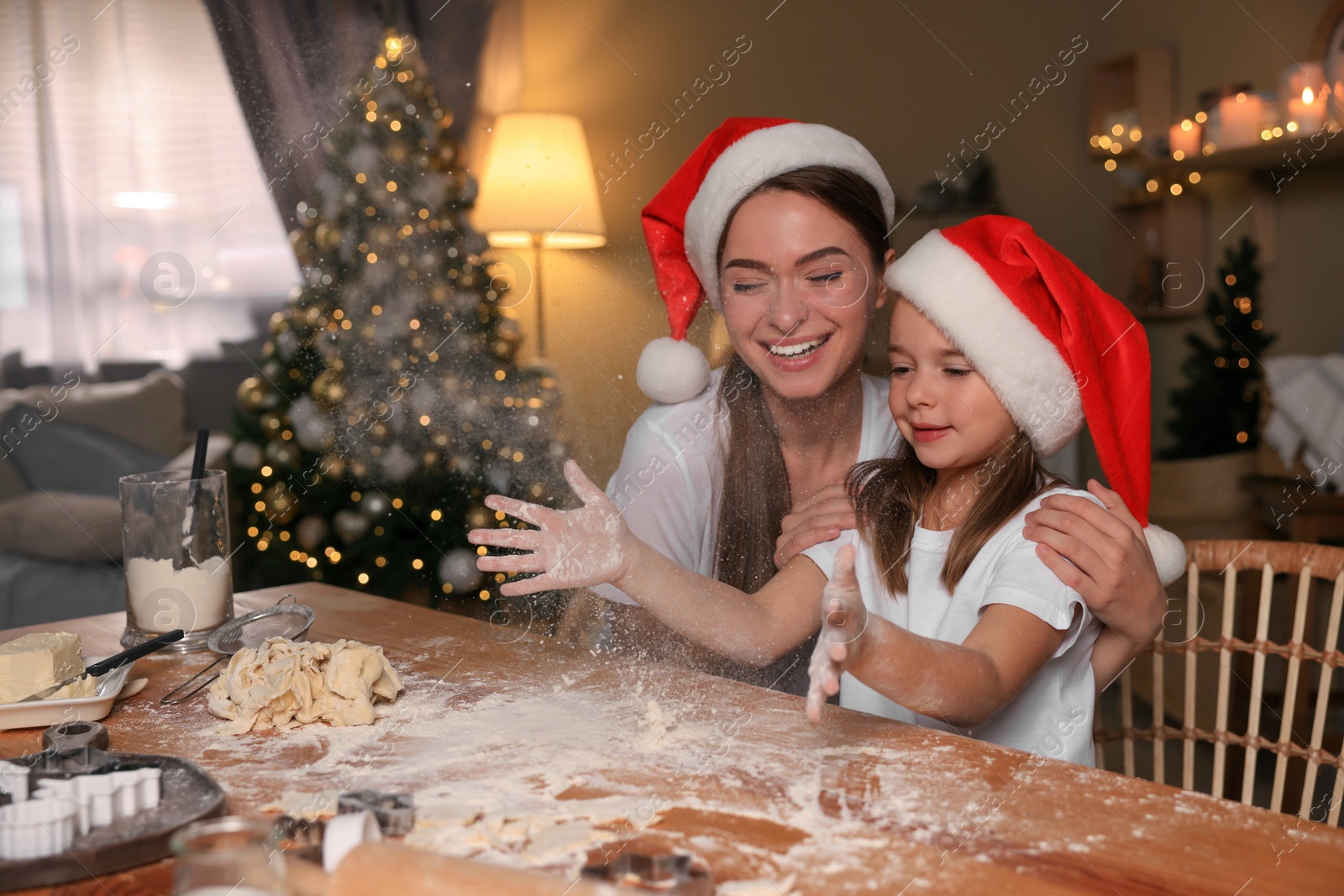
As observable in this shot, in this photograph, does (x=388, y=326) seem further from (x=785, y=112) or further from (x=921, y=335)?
(x=785, y=112)

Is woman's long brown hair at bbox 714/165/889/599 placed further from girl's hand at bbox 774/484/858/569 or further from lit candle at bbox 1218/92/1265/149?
lit candle at bbox 1218/92/1265/149

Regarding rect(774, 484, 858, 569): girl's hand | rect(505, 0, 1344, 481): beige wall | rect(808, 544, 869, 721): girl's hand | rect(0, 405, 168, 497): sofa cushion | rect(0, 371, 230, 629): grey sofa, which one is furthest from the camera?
rect(505, 0, 1344, 481): beige wall

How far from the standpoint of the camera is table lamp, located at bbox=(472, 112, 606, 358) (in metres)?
2.61

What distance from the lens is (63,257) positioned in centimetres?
348

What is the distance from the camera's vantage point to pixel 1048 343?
1.20m

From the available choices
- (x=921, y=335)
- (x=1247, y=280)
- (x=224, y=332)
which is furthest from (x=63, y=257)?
(x=1247, y=280)

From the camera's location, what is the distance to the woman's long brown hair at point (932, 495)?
122 centimetres

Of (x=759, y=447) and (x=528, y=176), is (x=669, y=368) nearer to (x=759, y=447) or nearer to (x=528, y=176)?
(x=759, y=447)

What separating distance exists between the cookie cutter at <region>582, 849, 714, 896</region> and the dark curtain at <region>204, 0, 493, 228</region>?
2.62m

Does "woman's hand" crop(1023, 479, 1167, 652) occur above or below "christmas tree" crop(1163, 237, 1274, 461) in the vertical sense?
below

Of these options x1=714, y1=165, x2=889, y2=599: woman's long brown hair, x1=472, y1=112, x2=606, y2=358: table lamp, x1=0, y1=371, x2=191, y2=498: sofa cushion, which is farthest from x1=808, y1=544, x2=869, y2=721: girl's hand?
x1=0, y1=371, x2=191, y2=498: sofa cushion

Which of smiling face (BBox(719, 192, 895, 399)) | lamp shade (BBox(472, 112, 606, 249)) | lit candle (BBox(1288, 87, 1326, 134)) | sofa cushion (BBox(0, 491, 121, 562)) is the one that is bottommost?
sofa cushion (BBox(0, 491, 121, 562))

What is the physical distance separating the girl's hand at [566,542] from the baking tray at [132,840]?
327mm

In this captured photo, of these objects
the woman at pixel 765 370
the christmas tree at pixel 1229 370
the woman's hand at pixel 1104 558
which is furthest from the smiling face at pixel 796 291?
the christmas tree at pixel 1229 370
